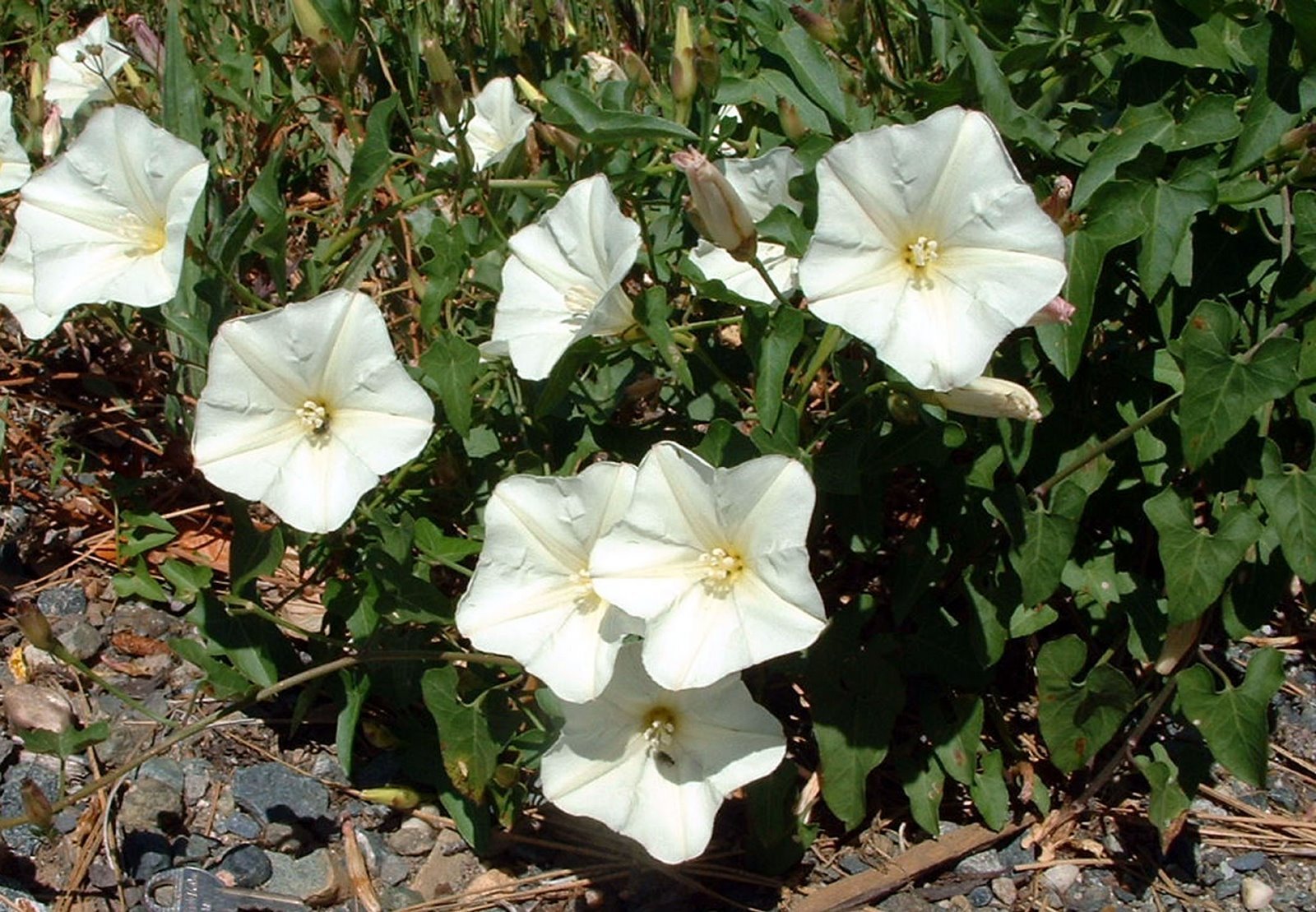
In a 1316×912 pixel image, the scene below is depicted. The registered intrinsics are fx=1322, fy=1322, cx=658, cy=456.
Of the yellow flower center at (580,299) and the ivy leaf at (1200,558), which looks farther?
the yellow flower center at (580,299)

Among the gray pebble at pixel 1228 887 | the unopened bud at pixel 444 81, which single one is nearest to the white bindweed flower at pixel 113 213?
the unopened bud at pixel 444 81

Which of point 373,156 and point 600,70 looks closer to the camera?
point 373,156

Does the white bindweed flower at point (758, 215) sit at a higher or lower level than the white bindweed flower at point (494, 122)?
lower

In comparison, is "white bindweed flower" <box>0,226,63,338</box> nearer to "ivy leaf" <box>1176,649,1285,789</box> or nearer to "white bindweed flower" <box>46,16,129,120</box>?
"white bindweed flower" <box>46,16,129,120</box>

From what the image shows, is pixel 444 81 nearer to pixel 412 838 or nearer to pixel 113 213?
pixel 113 213

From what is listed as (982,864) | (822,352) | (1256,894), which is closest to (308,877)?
(982,864)

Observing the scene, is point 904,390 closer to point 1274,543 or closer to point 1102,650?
point 1274,543

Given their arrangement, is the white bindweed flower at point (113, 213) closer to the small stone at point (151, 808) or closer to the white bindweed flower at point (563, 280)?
the white bindweed flower at point (563, 280)
